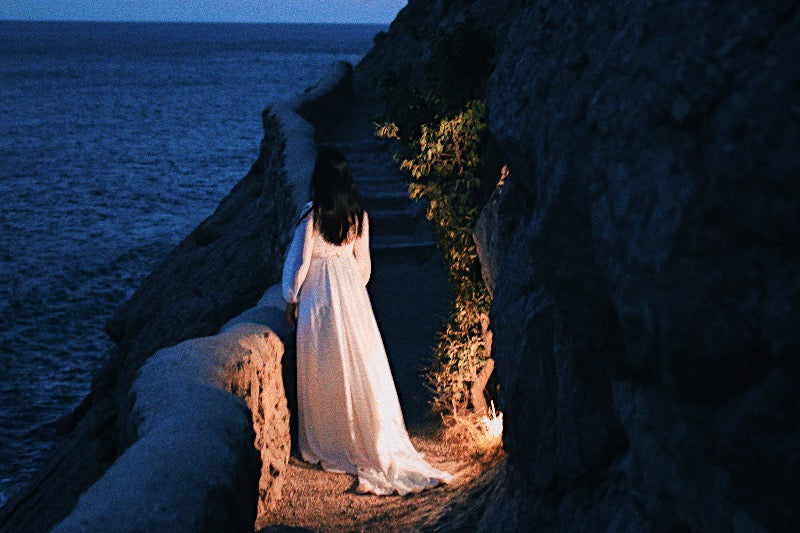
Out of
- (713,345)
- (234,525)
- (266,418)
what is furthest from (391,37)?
(713,345)

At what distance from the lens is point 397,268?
1018 centimetres

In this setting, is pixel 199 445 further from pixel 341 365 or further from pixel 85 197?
pixel 85 197

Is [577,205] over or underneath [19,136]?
underneath

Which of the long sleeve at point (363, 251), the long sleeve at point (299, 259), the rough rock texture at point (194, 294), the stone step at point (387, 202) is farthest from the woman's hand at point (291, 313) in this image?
the stone step at point (387, 202)

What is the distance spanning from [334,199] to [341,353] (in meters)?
1.02

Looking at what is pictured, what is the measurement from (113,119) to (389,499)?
2524 inches

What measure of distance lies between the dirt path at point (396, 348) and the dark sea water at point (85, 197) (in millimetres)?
7336

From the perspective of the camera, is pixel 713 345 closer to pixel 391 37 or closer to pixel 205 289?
pixel 205 289

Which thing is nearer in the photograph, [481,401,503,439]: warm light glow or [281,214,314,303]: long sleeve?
[281,214,314,303]: long sleeve

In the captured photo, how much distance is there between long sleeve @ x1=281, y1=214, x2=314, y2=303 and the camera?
6.04 m

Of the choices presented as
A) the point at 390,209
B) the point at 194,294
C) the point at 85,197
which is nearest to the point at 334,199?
the point at 390,209

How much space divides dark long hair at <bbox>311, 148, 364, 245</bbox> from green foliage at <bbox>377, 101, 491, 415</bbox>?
1.17m

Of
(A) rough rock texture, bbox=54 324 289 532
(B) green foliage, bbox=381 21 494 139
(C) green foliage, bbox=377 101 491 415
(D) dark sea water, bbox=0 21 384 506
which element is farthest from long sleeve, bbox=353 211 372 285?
(D) dark sea water, bbox=0 21 384 506

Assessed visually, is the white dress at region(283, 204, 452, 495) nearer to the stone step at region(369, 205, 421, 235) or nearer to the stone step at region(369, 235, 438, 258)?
the stone step at region(369, 235, 438, 258)
